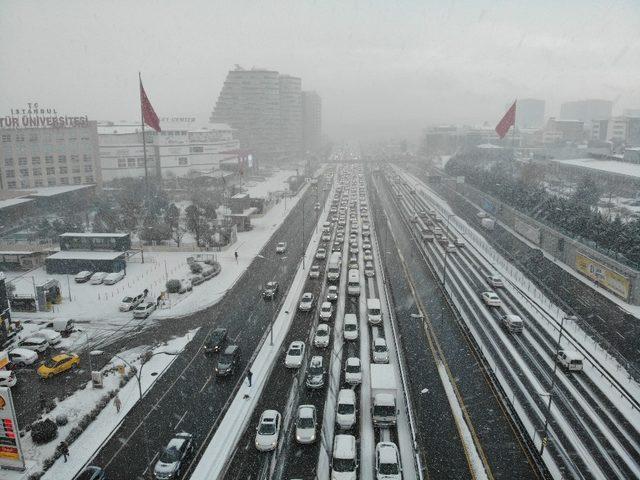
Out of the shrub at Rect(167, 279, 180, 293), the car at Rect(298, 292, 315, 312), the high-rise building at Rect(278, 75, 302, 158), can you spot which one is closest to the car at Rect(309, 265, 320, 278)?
the car at Rect(298, 292, 315, 312)

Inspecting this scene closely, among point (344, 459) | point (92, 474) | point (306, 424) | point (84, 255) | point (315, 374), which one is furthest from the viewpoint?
point (84, 255)

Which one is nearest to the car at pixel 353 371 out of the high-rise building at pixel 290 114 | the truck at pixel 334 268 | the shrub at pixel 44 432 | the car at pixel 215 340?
the car at pixel 215 340

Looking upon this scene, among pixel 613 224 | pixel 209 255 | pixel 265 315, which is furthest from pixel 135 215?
pixel 613 224

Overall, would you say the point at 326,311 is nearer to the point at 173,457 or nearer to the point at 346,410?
the point at 346,410

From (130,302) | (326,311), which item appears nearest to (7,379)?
(130,302)

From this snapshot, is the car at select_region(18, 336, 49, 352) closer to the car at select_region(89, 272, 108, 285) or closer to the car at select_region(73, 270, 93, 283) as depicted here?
the car at select_region(89, 272, 108, 285)

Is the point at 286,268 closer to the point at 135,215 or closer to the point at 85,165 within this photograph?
the point at 135,215
